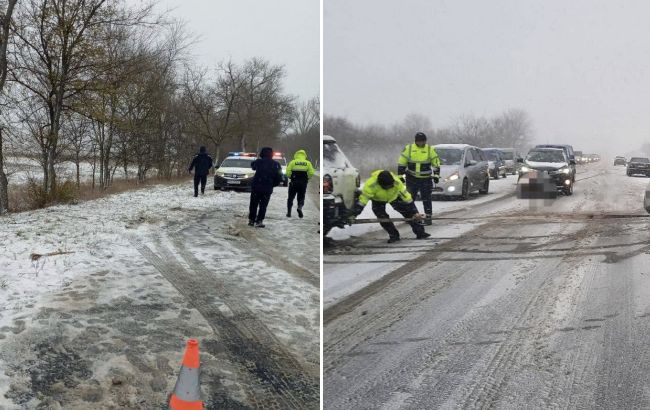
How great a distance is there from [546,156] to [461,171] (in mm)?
845

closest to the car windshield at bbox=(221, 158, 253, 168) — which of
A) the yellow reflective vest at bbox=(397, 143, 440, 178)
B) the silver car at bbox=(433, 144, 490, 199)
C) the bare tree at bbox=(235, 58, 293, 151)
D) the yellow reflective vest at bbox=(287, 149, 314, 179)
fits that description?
the bare tree at bbox=(235, 58, 293, 151)

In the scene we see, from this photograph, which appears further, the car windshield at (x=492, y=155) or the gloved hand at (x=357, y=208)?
the car windshield at (x=492, y=155)

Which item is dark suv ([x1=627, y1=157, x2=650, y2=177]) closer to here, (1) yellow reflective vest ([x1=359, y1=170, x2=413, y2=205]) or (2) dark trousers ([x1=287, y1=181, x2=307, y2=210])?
(1) yellow reflective vest ([x1=359, y1=170, x2=413, y2=205])

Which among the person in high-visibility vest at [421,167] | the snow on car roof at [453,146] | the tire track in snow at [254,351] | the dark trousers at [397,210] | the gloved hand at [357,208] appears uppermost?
the snow on car roof at [453,146]

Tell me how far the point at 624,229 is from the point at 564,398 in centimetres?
77

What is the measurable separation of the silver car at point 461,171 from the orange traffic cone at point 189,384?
1.01 meters

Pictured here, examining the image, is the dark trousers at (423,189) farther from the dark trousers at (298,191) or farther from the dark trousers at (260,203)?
the dark trousers at (260,203)

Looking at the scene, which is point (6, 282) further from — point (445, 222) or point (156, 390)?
point (445, 222)

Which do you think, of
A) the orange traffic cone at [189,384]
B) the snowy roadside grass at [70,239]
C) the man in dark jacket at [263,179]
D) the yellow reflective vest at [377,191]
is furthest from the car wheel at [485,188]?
the man in dark jacket at [263,179]

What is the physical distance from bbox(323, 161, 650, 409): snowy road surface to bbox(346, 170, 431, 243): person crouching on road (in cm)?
5

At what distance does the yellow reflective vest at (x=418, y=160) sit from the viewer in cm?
141

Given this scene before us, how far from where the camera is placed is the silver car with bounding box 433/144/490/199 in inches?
71.4

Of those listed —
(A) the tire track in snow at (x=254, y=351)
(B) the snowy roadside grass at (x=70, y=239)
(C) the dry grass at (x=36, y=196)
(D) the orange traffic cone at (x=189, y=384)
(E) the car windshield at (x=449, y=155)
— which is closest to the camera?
(E) the car windshield at (x=449, y=155)

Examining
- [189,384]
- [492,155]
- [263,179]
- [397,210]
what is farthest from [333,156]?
[263,179]
